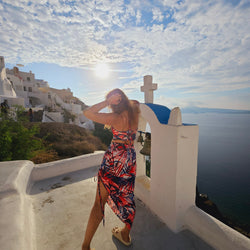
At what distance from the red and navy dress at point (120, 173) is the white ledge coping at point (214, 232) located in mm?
1005

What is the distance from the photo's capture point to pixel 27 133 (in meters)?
5.59

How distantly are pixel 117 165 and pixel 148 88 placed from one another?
1710 millimetres

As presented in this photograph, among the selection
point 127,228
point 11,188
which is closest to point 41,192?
point 11,188

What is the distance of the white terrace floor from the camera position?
211cm

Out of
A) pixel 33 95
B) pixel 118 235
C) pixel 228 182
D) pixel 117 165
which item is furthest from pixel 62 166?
pixel 228 182

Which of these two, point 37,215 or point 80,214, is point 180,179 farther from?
point 37,215

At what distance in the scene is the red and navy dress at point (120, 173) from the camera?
1.95 meters

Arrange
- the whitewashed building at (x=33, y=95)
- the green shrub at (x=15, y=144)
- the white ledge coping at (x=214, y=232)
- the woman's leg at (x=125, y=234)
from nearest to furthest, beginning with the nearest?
the white ledge coping at (x=214, y=232)
the woman's leg at (x=125, y=234)
the green shrub at (x=15, y=144)
the whitewashed building at (x=33, y=95)

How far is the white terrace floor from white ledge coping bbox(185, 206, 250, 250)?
108mm

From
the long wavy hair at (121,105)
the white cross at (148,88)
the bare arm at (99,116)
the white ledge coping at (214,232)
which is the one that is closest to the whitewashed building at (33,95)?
the white cross at (148,88)

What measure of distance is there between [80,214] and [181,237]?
180 centimetres

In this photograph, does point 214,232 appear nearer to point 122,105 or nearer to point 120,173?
point 120,173

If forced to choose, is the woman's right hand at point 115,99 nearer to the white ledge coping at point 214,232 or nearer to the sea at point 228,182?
the white ledge coping at point 214,232

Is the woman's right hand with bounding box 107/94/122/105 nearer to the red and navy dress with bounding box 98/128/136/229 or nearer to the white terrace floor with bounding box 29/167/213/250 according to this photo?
the red and navy dress with bounding box 98/128/136/229
